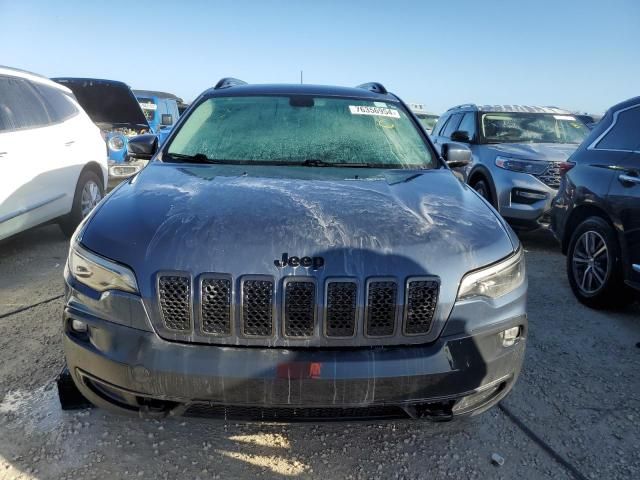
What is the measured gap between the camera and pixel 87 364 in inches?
78.7

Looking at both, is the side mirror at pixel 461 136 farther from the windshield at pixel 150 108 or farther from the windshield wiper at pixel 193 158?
the windshield at pixel 150 108

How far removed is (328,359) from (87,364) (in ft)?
3.01

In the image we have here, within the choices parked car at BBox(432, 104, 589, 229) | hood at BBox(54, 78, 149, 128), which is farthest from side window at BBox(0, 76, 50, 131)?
parked car at BBox(432, 104, 589, 229)

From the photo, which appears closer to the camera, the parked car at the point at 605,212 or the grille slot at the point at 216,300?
the grille slot at the point at 216,300

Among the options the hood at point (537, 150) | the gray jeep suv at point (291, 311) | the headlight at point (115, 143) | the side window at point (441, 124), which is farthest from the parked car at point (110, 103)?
the gray jeep suv at point (291, 311)

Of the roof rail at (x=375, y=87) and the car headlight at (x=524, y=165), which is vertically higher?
the roof rail at (x=375, y=87)

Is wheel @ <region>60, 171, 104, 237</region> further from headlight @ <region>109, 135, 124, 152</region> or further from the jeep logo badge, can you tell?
the jeep logo badge

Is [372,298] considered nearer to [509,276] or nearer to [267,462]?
[509,276]

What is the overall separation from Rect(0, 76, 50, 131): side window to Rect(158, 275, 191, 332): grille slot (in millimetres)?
3707

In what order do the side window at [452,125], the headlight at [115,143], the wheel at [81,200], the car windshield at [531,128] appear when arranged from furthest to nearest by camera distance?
the side window at [452,125] < the headlight at [115,143] < the car windshield at [531,128] < the wheel at [81,200]

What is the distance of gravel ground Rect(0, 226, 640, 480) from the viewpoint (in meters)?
2.25

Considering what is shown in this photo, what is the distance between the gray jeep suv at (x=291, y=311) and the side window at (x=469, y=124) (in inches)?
223

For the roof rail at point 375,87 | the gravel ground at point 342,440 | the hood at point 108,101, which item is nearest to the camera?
the gravel ground at point 342,440

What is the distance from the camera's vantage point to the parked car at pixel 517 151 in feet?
20.1
